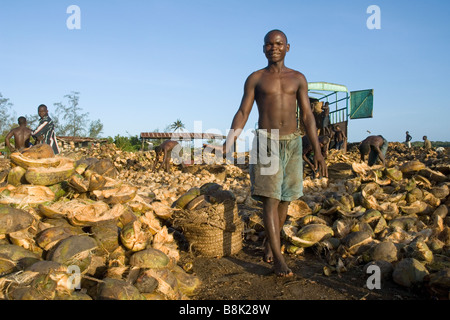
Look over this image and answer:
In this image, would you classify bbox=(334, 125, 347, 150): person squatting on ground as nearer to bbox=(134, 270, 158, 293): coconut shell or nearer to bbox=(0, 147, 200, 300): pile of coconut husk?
bbox=(0, 147, 200, 300): pile of coconut husk

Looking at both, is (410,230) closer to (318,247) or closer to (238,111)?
(318,247)

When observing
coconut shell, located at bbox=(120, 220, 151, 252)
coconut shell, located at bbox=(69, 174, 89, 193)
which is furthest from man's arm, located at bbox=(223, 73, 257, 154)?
coconut shell, located at bbox=(69, 174, 89, 193)

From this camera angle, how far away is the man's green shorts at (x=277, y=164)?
322 cm

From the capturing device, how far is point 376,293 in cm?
269

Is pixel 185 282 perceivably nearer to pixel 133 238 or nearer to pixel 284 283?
pixel 133 238

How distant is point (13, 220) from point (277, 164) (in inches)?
87.2

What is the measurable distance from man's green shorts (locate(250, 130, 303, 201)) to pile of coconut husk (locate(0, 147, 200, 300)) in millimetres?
1044

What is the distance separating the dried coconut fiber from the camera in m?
3.56

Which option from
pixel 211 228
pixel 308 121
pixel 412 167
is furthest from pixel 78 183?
pixel 412 167

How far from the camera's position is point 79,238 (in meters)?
2.68

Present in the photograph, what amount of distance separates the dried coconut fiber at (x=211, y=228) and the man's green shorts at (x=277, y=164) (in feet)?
1.59

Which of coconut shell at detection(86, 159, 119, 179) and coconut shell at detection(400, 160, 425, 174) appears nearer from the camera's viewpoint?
coconut shell at detection(86, 159, 119, 179)

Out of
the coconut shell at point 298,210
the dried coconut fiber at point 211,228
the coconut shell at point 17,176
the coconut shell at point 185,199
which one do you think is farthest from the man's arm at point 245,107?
the coconut shell at point 17,176

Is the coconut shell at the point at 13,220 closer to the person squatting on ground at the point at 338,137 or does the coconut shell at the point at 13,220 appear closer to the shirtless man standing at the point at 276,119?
the shirtless man standing at the point at 276,119
